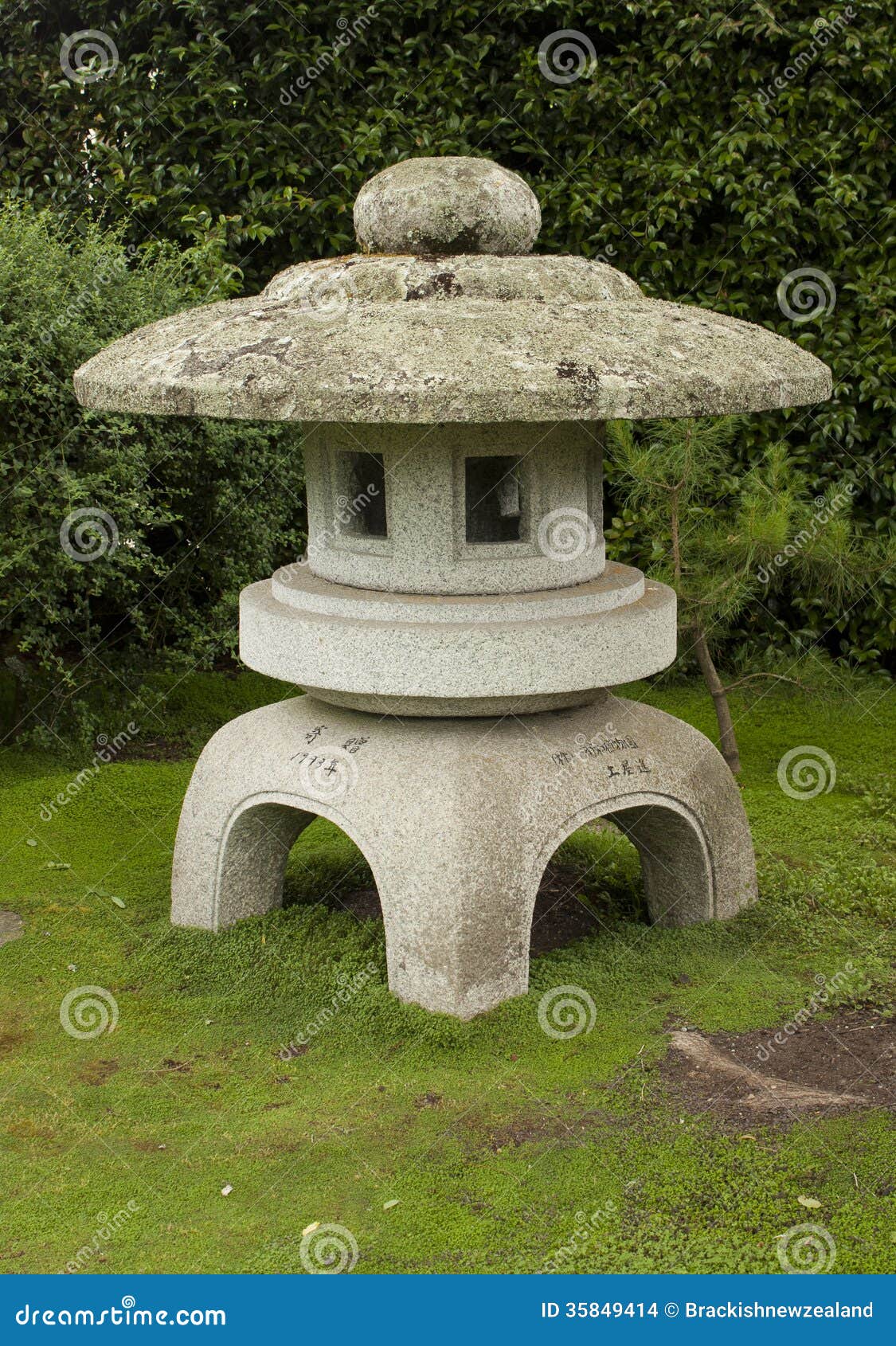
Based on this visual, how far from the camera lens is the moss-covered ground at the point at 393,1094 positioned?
159 inches

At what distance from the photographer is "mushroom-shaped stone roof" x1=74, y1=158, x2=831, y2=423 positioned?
450 cm

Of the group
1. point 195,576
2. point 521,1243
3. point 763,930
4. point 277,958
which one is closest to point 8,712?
point 195,576

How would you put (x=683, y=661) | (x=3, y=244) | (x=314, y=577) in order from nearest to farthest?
(x=314, y=577) → (x=3, y=244) → (x=683, y=661)

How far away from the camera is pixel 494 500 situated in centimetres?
537

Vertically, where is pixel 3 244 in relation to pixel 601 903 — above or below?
above

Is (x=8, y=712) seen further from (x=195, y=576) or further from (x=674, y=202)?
(x=674, y=202)

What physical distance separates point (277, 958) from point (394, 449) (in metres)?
2.08

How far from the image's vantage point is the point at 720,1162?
4316 millimetres
